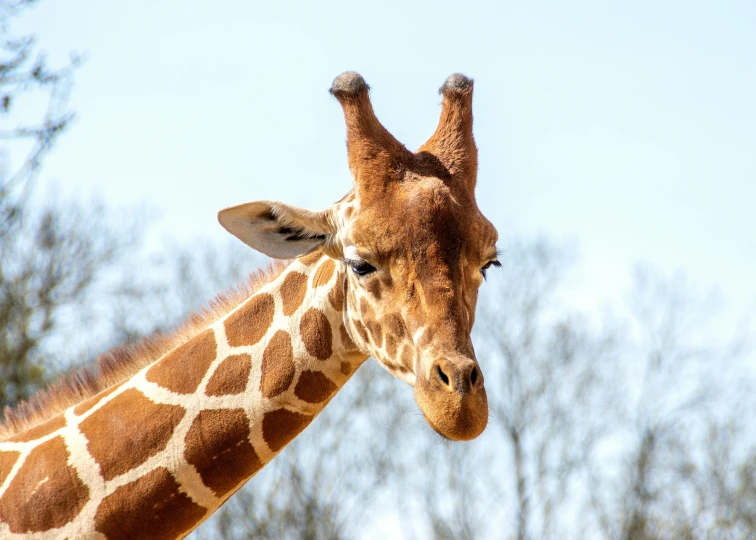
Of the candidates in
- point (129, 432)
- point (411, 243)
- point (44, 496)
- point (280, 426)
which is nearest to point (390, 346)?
point (411, 243)

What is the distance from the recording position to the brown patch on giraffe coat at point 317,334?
5.78m

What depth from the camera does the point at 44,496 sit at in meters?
5.60

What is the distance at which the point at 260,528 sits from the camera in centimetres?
2723

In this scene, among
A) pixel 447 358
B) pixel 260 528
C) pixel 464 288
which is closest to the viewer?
pixel 447 358

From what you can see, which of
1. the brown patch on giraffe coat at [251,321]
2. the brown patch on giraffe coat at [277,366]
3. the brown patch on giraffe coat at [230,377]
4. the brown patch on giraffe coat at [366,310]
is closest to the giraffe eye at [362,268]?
the brown patch on giraffe coat at [366,310]

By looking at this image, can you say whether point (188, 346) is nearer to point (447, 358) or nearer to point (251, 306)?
point (251, 306)

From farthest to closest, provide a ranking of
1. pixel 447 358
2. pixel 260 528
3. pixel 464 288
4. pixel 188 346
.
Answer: pixel 260 528, pixel 188 346, pixel 464 288, pixel 447 358

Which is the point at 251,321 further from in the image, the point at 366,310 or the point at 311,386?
the point at 366,310

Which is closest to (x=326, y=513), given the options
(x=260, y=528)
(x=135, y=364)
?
(x=260, y=528)

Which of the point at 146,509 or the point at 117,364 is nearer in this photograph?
the point at 146,509

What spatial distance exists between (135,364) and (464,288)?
2.20m

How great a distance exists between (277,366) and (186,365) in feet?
1.86

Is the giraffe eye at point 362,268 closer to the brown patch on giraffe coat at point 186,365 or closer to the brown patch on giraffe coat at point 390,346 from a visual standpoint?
the brown patch on giraffe coat at point 390,346

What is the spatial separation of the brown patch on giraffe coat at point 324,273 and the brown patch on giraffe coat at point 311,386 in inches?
21.0
